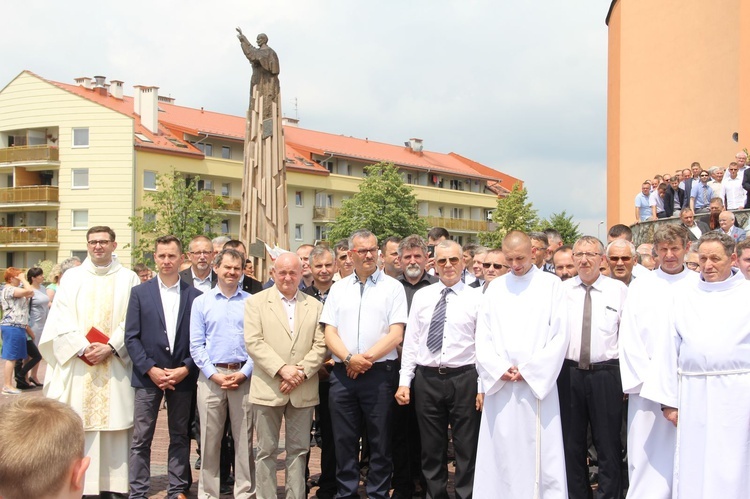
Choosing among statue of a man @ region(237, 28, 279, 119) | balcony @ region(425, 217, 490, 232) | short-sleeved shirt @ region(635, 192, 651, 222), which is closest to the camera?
short-sleeved shirt @ region(635, 192, 651, 222)

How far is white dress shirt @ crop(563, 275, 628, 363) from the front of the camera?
6898 mm

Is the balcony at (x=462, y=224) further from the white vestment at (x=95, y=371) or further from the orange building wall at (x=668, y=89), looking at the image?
the white vestment at (x=95, y=371)

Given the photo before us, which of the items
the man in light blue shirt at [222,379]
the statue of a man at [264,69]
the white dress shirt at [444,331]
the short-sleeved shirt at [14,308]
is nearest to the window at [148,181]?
the statue of a man at [264,69]

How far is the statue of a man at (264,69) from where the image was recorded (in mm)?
18500

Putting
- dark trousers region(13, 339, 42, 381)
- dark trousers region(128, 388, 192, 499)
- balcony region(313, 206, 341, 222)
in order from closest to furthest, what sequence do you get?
dark trousers region(128, 388, 192, 499) → dark trousers region(13, 339, 42, 381) → balcony region(313, 206, 341, 222)

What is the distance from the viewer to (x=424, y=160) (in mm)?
76188

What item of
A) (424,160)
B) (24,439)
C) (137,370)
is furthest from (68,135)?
(24,439)

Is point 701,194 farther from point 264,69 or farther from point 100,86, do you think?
point 100,86

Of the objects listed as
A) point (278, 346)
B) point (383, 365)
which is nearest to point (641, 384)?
point (383, 365)

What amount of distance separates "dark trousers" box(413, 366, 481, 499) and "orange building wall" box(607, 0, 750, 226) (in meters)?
20.9

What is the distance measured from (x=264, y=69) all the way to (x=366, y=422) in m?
12.9

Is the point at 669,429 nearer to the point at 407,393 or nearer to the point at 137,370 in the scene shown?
the point at 407,393

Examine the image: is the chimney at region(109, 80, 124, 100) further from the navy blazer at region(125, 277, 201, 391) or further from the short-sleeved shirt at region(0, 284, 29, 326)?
the navy blazer at region(125, 277, 201, 391)

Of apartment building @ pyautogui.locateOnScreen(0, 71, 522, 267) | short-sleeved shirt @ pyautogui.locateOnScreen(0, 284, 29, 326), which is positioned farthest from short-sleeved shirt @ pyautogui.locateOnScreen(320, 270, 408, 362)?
apartment building @ pyautogui.locateOnScreen(0, 71, 522, 267)
